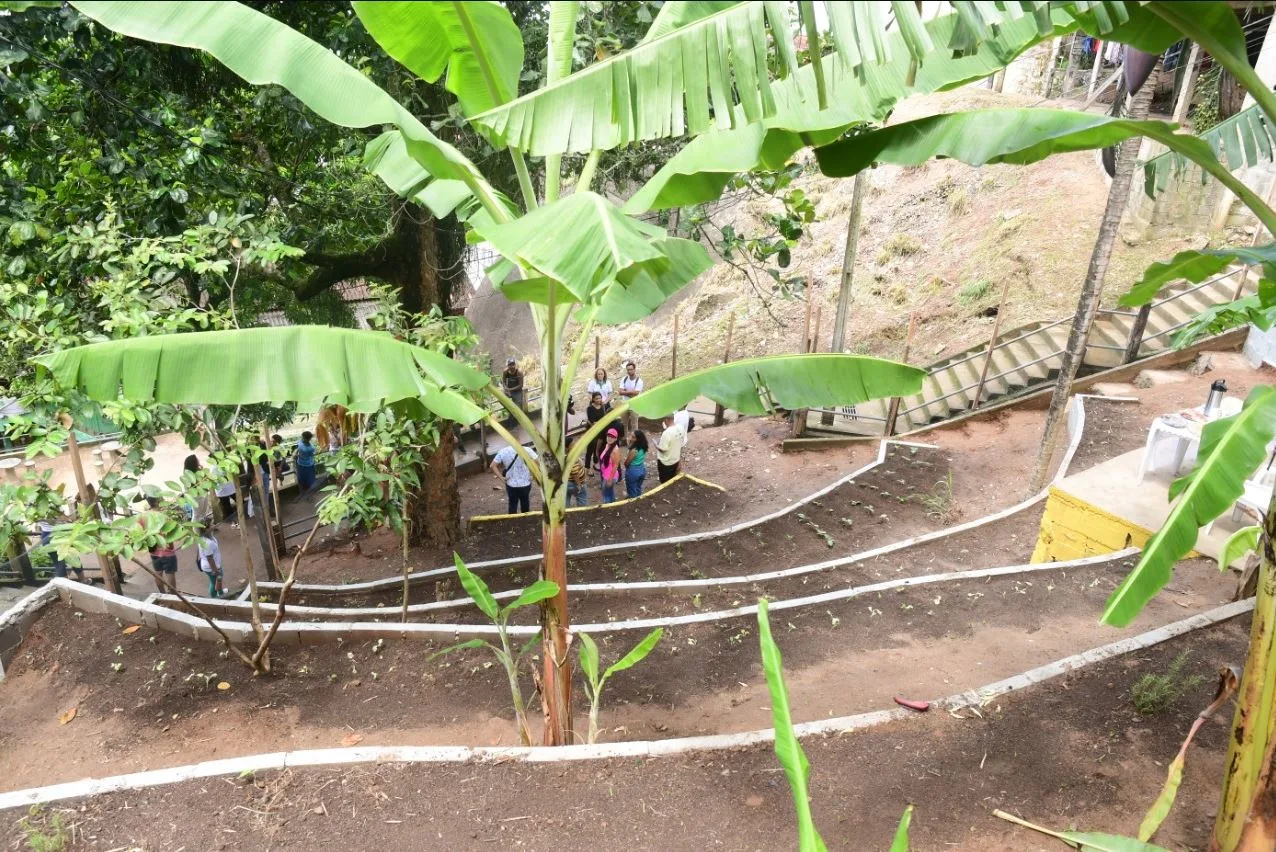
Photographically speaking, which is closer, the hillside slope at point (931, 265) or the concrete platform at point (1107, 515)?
the concrete platform at point (1107, 515)

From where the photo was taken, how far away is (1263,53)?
12102mm

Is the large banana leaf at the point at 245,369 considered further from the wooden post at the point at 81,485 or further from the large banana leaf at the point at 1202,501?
the large banana leaf at the point at 1202,501

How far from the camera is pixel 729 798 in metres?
3.95

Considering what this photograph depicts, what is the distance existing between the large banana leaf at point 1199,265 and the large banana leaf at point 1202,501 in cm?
59

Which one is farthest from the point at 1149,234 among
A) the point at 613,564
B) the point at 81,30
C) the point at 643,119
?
the point at 81,30

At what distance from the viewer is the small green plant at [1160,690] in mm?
4352

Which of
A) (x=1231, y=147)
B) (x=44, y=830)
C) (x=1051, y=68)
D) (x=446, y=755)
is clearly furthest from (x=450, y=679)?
(x=1051, y=68)

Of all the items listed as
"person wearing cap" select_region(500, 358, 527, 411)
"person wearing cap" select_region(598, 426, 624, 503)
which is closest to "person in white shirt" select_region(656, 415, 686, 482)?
"person wearing cap" select_region(598, 426, 624, 503)

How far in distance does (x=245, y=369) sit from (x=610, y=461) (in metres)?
7.46

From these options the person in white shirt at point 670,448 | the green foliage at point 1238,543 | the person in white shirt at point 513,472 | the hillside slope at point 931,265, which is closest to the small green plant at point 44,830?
the person in white shirt at point 513,472

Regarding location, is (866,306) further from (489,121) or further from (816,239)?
(489,121)

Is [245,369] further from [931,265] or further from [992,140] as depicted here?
[931,265]

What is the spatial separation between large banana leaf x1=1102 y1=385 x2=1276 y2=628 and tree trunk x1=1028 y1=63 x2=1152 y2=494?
16.1ft

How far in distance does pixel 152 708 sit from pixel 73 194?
13.7 ft
